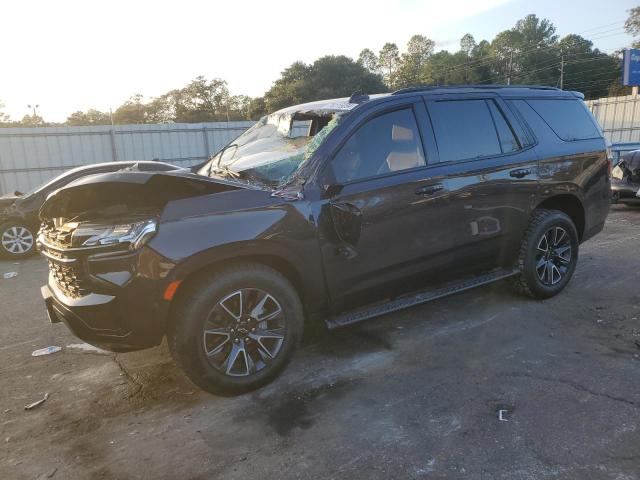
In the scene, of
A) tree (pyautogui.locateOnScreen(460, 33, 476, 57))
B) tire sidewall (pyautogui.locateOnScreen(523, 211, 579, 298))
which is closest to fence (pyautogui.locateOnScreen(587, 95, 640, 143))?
tire sidewall (pyautogui.locateOnScreen(523, 211, 579, 298))

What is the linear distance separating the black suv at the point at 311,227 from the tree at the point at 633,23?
86309 mm

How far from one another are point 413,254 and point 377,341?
0.80 metres

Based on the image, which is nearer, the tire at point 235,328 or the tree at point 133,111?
the tire at point 235,328

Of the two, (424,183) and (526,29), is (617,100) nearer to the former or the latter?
(424,183)

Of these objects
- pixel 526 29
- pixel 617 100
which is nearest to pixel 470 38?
pixel 526 29

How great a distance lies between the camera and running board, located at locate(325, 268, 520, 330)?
11.0 ft

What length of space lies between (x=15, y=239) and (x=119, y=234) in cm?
634

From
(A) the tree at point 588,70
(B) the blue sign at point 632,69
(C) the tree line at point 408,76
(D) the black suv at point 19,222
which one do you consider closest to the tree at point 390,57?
(C) the tree line at point 408,76

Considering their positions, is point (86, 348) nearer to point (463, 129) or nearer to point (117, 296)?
point (117, 296)

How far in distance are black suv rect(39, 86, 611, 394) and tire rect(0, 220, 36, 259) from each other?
16.8 feet

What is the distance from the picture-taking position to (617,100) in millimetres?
22406

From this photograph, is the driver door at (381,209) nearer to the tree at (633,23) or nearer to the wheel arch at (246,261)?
the wheel arch at (246,261)

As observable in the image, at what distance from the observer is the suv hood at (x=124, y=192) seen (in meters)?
2.85

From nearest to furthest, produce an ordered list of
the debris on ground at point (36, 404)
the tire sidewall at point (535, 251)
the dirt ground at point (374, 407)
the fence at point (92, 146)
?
the dirt ground at point (374, 407) → the debris on ground at point (36, 404) → the tire sidewall at point (535, 251) → the fence at point (92, 146)
